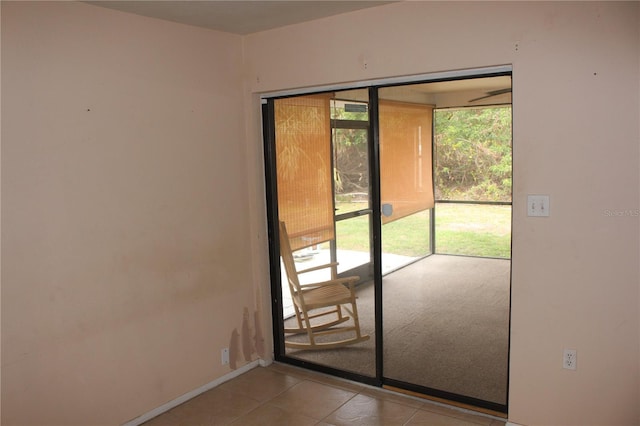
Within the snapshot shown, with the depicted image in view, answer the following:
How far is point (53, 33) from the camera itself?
109 inches

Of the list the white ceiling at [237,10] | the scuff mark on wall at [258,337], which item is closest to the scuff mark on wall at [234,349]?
the scuff mark on wall at [258,337]

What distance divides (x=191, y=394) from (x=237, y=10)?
2491 mm

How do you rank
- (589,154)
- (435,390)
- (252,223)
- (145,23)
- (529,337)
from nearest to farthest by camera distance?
(589,154) → (529,337) → (145,23) → (435,390) → (252,223)

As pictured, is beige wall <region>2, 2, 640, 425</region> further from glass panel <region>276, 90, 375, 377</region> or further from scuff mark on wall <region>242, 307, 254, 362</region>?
scuff mark on wall <region>242, 307, 254, 362</region>

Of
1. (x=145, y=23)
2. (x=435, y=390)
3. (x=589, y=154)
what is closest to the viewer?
(x=589, y=154)

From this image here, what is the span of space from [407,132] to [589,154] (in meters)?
1.07

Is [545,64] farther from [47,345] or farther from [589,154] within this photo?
[47,345]

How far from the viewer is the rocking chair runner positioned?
384 centimetres

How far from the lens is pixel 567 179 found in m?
2.77

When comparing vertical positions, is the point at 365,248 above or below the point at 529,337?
above

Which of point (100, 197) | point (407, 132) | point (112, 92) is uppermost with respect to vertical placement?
point (112, 92)

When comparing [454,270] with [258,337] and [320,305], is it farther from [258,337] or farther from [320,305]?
[258,337]

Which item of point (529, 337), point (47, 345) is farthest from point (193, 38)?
point (529, 337)

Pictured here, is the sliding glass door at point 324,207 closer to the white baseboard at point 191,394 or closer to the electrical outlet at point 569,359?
the white baseboard at point 191,394
